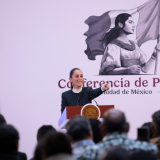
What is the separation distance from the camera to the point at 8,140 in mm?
3111

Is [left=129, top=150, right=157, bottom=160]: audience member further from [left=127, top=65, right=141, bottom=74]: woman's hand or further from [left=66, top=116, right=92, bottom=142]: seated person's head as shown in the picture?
[left=127, top=65, right=141, bottom=74]: woman's hand

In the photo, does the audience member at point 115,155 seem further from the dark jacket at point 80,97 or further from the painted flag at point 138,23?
the painted flag at point 138,23

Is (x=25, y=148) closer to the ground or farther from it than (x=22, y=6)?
closer to the ground

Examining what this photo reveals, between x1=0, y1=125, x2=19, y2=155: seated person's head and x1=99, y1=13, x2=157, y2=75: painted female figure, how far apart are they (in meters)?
4.45

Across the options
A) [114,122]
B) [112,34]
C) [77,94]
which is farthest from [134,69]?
[114,122]

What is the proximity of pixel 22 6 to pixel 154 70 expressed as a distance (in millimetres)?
2414

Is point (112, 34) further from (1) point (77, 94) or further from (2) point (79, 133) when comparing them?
(2) point (79, 133)

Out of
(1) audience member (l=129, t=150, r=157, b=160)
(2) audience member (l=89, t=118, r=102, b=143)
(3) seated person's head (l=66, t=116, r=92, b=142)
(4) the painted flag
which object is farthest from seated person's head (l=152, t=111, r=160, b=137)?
(4) the painted flag

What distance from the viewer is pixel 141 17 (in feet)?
24.7

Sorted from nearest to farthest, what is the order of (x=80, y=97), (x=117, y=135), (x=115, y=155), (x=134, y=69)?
1. (x=115, y=155)
2. (x=117, y=135)
3. (x=80, y=97)
4. (x=134, y=69)

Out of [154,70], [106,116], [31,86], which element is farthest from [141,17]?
[106,116]

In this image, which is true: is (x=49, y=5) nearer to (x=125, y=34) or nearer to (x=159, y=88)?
(x=125, y=34)

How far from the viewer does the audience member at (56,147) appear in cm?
270

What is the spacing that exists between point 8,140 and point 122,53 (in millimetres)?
4685
